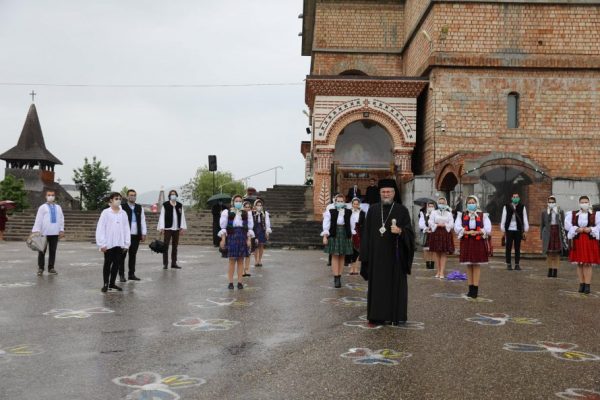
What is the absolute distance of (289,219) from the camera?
91.6 ft

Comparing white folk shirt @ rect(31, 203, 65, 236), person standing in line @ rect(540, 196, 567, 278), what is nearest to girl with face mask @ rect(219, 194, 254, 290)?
Answer: white folk shirt @ rect(31, 203, 65, 236)

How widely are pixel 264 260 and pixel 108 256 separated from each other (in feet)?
24.5

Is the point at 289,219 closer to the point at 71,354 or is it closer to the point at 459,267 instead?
the point at 459,267

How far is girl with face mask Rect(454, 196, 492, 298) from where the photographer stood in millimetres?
10398

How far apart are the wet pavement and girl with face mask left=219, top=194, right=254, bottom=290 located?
1.83 feet

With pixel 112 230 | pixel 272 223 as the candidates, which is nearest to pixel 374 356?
pixel 112 230

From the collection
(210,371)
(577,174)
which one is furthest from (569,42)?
(210,371)

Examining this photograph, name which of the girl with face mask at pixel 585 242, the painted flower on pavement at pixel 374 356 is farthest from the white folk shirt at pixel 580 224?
the painted flower on pavement at pixel 374 356

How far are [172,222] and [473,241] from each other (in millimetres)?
7953

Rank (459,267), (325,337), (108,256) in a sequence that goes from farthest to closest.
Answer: (459,267) < (108,256) < (325,337)

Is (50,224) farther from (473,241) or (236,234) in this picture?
(473,241)

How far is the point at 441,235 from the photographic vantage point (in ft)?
45.7

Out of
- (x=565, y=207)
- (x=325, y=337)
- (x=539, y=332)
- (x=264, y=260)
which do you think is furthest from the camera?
(x=565, y=207)

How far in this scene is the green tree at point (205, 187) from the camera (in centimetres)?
9248
